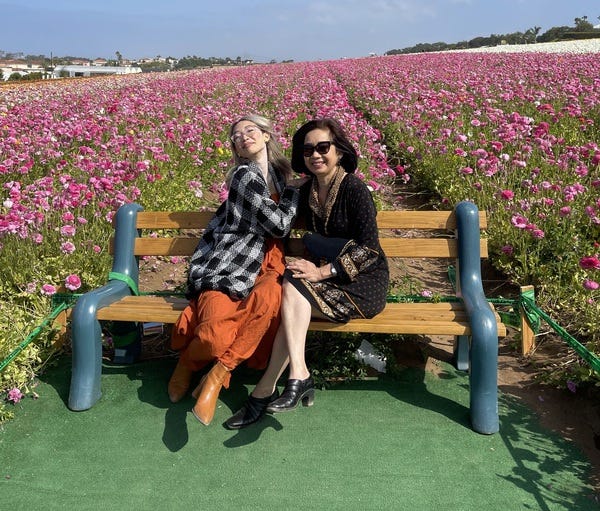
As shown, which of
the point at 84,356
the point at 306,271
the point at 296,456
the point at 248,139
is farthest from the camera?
the point at 248,139

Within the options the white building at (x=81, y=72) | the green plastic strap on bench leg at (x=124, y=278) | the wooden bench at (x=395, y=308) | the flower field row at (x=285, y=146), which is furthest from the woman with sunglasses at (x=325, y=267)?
the white building at (x=81, y=72)

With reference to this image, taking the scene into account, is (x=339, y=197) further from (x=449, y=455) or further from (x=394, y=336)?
(x=449, y=455)

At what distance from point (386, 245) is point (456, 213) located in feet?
1.23

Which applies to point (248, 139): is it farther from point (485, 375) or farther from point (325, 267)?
point (485, 375)

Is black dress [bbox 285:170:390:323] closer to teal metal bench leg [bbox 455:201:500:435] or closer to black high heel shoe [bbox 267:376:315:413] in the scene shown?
black high heel shoe [bbox 267:376:315:413]

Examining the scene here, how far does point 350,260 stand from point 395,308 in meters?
0.35

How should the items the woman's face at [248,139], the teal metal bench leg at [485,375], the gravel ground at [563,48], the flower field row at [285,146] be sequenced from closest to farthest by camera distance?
the teal metal bench leg at [485,375] < the woman's face at [248,139] < the flower field row at [285,146] < the gravel ground at [563,48]

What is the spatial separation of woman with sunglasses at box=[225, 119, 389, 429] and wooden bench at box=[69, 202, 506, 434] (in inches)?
4.5

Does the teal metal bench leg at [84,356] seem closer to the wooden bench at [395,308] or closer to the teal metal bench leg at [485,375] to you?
the wooden bench at [395,308]

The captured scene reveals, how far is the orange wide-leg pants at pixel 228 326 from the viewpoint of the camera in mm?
2525

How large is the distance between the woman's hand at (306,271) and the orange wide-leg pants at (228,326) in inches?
5.3

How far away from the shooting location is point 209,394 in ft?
7.83

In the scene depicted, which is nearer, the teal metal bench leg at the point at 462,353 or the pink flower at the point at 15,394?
the pink flower at the point at 15,394

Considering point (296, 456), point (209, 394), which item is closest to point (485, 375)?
point (296, 456)
